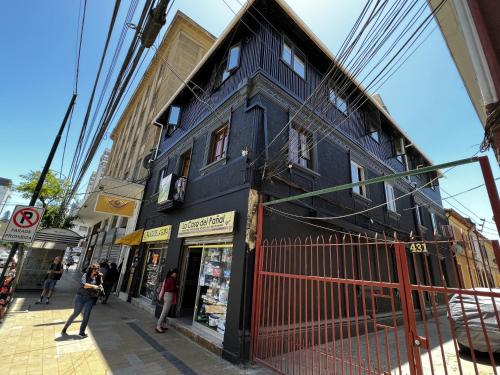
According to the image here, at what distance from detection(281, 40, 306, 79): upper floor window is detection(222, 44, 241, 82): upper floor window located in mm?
1642

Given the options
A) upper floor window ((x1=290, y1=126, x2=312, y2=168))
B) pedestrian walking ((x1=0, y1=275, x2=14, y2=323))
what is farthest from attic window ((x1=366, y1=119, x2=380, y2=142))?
pedestrian walking ((x1=0, y1=275, x2=14, y2=323))

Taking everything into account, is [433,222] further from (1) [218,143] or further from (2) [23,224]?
(2) [23,224]

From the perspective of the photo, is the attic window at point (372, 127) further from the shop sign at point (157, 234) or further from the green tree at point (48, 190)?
the green tree at point (48, 190)

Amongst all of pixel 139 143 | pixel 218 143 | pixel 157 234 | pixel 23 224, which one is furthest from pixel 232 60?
pixel 139 143

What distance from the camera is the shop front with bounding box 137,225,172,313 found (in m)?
9.79

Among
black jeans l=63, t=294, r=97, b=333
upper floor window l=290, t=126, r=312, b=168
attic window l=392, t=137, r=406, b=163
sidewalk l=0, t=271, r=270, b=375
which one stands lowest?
sidewalk l=0, t=271, r=270, b=375

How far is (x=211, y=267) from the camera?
7.37 metres

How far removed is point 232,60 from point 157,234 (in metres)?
7.53

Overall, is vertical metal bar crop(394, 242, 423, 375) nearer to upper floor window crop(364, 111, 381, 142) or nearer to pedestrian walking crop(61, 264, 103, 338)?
pedestrian walking crop(61, 264, 103, 338)

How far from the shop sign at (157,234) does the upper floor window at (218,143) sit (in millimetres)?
3255

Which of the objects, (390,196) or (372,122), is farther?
(390,196)

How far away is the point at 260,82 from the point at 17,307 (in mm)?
11620

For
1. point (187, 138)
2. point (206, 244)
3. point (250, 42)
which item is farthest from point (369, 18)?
point (187, 138)

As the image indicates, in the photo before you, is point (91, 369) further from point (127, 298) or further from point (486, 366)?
point (486, 366)
